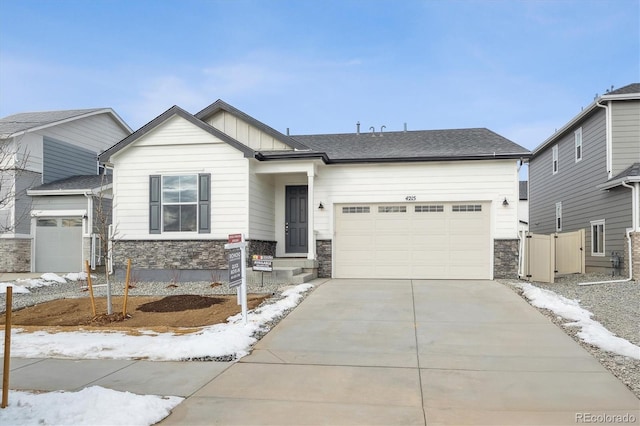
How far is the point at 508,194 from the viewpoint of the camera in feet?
44.7

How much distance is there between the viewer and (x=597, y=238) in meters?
16.9

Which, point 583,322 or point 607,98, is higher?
point 607,98

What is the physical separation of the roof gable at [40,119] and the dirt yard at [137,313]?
10081mm

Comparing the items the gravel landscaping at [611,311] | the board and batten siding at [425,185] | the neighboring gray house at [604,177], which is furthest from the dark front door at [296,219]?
the neighboring gray house at [604,177]

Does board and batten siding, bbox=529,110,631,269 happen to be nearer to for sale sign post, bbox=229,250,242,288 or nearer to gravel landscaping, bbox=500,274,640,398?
gravel landscaping, bbox=500,274,640,398

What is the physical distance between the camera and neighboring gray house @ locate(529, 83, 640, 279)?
1457 centimetres

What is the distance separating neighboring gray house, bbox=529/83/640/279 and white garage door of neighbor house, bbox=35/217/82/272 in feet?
54.1

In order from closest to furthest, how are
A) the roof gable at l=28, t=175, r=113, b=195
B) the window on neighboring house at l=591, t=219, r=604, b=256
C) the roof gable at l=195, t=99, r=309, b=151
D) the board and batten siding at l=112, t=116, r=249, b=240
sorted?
the board and batten siding at l=112, t=116, r=249, b=240, the roof gable at l=195, t=99, r=309, b=151, the window on neighboring house at l=591, t=219, r=604, b=256, the roof gable at l=28, t=175, r=113, b=195

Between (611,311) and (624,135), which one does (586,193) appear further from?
(611,311)

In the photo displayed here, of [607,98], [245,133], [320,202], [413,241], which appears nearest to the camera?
[413,241]

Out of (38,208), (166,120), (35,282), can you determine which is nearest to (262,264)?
(166,120)

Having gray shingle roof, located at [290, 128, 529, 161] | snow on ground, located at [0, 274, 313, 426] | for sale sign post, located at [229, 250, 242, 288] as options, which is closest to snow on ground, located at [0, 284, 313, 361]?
snow on ground, located at [0, 274, 313, 426]

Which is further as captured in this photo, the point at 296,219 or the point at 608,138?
the point at 608,138

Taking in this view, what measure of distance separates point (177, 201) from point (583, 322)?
34.2 feet
